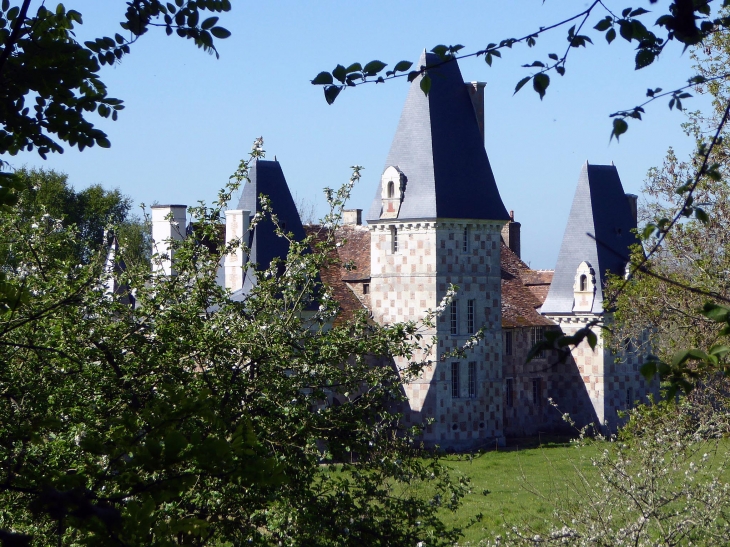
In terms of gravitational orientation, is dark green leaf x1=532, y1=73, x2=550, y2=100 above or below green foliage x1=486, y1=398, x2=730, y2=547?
above

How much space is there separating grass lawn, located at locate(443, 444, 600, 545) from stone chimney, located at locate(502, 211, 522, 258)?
11.7 metres

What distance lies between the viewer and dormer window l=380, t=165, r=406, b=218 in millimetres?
33250

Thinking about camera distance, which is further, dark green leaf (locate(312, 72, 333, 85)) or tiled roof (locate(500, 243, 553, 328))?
tiled roof (locate(500, 243, 553, 328))

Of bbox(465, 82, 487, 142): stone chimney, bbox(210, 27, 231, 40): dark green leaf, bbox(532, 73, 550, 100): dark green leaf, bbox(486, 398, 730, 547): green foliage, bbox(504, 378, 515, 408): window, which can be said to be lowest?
bbox(486, 398, 730, 547): green foliage

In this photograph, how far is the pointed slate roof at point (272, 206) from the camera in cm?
3014

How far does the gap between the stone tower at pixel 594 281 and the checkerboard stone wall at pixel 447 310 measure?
484cm

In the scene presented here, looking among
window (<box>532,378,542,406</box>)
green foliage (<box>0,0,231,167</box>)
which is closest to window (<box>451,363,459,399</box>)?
window (<box>532,378,542,406</box>)

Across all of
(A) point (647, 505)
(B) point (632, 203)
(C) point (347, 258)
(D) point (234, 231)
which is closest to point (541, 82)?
(A) point (647, 505)

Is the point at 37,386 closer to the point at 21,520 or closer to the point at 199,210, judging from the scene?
the point at 21,520

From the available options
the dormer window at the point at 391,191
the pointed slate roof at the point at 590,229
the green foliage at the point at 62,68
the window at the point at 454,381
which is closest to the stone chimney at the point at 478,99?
the dormer window at the point at 391,191

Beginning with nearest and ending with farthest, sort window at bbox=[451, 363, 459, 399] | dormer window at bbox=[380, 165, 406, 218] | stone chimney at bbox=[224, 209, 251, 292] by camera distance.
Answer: stone chimney at bbox=[224, 209, 251, 292] < window at bbox=[451, 363, 459, 399] < dormer window at bbox=[380, 165, 406, 218]

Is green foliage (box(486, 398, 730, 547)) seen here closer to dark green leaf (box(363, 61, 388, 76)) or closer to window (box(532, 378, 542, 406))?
dark green leaf (box(363, 61, 388, 76))

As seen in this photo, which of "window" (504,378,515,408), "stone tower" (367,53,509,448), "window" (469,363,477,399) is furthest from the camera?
"window" (504,378,515,408)

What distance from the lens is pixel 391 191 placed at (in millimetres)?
33500
